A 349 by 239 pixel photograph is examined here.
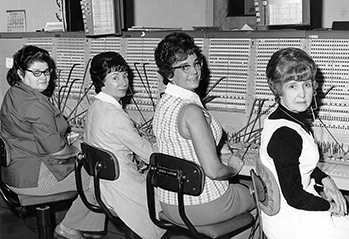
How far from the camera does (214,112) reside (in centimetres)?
307

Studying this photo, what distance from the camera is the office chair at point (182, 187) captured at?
227 centimetres

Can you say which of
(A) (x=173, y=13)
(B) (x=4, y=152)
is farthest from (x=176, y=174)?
(A) (x=173, y=13)

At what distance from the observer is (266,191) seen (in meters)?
2.10

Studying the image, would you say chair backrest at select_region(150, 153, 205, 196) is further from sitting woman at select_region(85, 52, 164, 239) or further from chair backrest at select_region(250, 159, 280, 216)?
sitting woman at select_region(85, 52, 164, 239)

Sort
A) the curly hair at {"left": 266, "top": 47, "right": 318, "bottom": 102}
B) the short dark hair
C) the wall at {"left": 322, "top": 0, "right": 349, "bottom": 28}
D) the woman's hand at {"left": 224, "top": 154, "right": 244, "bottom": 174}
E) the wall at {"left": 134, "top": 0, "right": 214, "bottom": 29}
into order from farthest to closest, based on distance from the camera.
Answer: the wall at {"left": 134, "top": 0, "right": 214, "bottom": 29} → the wall at {"left": 322, "top": 0, "right": 349, "bottom": 28} → the short dark hair → the woman's hand at {"left": 224, "top": 154, "right": 244, "bottom": 174} → the curly hair at {"left": 266, "top": 47, "right": 318, "bottom": 102}

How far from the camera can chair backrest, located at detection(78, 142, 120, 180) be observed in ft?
8.56

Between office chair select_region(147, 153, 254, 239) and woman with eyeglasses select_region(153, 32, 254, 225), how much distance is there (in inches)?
1.2

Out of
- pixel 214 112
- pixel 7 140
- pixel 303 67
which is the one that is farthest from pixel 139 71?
pixel 303 67

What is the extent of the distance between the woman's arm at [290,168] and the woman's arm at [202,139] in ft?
1.03

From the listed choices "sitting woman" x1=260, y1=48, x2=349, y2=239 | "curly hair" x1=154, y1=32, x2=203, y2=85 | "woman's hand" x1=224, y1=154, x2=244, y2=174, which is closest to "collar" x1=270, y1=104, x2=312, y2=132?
"sitting woman" x1=260, y1=48, x2=349, y2=239

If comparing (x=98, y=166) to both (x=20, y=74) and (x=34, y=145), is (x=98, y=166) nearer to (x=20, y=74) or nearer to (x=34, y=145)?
(x=34, y=145)

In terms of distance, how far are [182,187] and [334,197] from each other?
544mm

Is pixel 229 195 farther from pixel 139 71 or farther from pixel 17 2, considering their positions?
pixel 17 2

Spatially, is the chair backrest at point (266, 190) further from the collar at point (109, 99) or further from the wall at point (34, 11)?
the wall at point (34, 11)
